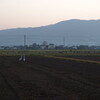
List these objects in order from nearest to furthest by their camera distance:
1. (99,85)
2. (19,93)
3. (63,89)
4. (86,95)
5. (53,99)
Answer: (53,99) → (86,95) → (19,93) → (63,89) → (99,85)

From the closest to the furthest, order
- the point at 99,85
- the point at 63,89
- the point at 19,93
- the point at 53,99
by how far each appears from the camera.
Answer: the point at 53,99, the point at 19,93, the point at 63,89, the point at 99,85

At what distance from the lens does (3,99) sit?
1534cm

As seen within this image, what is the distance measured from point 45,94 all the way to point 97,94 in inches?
89.3

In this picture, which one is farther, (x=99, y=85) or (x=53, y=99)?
(x=99, y=85)

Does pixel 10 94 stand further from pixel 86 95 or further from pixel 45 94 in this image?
pixel 86 95

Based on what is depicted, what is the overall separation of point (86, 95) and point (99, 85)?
4.07 meters

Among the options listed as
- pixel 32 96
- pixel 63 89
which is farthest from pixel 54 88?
pixel 32 96

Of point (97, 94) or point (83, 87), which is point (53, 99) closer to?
point (97, 94)

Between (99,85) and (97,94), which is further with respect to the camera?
(99,85)

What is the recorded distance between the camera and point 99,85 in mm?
19953

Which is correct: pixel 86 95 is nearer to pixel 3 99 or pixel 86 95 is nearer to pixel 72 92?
pixel 72 92

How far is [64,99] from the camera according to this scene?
1499 cm

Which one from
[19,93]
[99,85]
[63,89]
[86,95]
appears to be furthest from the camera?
[99,85]

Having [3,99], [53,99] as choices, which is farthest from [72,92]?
[3,99]
